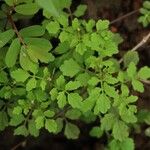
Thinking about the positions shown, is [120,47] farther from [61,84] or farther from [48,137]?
[61,84]

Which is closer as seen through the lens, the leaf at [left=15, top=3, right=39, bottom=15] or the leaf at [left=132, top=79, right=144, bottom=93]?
the leaf at [left=15, top=3, right=39, bottom=15]

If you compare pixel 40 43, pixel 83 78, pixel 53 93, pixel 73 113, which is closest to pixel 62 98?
pixel 53 93

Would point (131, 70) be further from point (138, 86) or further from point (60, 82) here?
point (60, 82)

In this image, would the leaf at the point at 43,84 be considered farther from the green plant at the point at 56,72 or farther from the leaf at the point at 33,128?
the leaf at the point at 33,128

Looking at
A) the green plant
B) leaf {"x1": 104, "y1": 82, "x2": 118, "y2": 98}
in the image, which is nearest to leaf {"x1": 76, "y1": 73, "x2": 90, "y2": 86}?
the green plant

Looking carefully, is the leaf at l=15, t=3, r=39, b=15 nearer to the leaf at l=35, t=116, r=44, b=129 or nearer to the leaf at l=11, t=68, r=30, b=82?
the leaf at l=11, t=68, r=30, b=82

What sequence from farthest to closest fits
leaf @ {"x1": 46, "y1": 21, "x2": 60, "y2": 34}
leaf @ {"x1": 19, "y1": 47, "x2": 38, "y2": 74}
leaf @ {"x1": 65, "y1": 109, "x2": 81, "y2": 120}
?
leaf @ {"x1": 65, "y1": 109, "x2": 81, "y2": 120} < leaf @ {"x1": 46, "y1": 21, "x2": 60, "y2": 34} < leaf @ {"x1": 19, "y1": 47, "x2": 38, "y2": 74}
